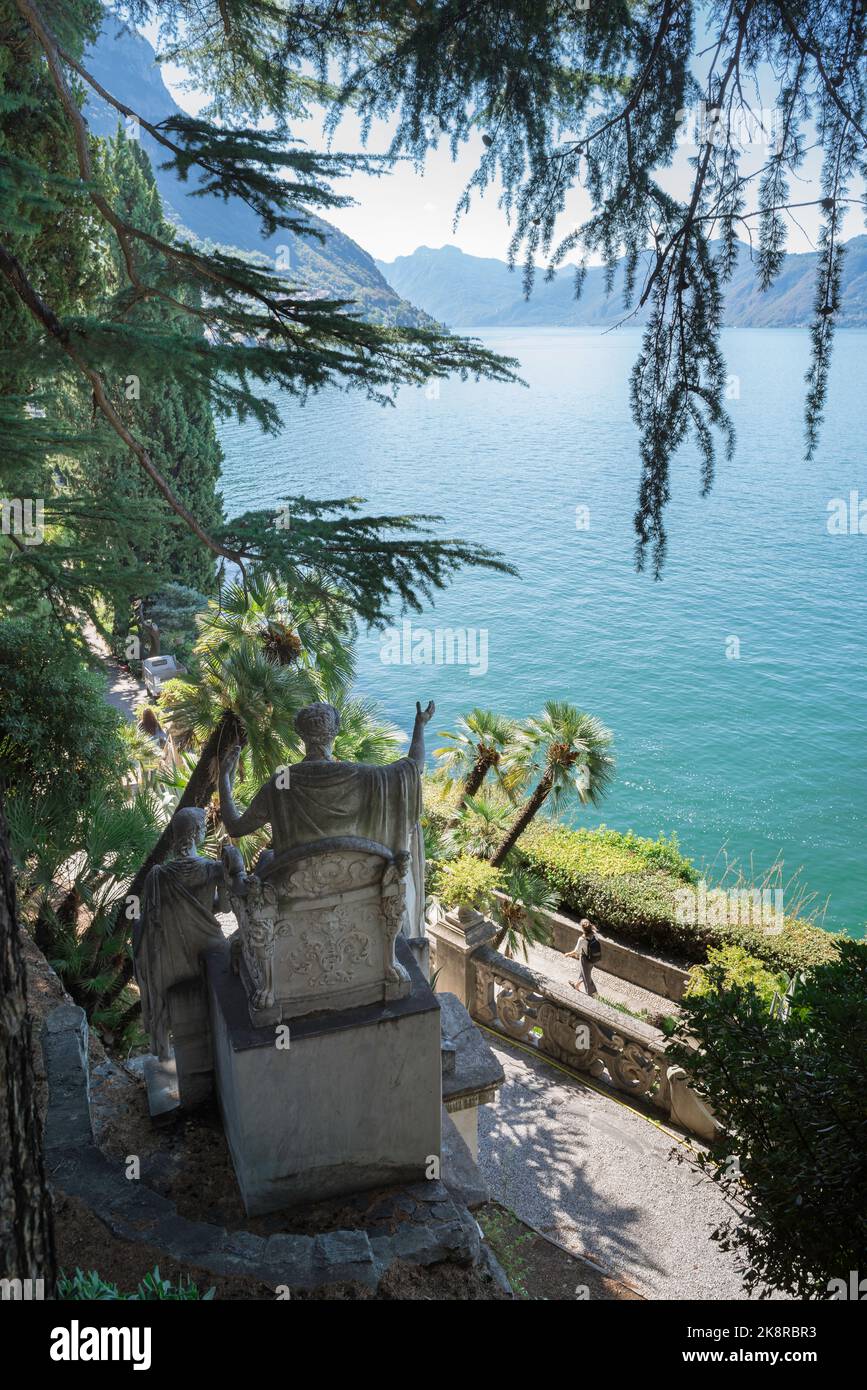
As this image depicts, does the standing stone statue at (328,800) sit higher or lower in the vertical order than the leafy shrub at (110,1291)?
higher

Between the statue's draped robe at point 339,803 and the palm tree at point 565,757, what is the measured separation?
31.9ft

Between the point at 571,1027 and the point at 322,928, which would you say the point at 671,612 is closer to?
the point at 571,1027

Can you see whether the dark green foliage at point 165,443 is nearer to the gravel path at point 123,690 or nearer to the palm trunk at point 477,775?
the gravel path at point 123,690

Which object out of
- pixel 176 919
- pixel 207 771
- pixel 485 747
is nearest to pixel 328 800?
pixel 176 919

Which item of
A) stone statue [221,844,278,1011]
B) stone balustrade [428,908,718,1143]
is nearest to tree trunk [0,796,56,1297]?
stone statue [221,844,278,1011]

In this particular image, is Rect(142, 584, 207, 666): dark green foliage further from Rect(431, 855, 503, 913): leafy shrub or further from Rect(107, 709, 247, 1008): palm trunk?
Rect(107, 709, 247, 1008): palm trunk

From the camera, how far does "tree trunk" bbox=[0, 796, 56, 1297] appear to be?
2891mm

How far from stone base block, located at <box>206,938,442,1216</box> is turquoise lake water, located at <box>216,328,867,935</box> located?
1731cm

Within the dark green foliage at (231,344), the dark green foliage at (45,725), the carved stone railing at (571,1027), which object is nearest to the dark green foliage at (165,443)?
the dark green foliage at (45,725)

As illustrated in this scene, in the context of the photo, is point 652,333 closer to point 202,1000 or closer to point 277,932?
point 277,932

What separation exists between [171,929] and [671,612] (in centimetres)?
5492

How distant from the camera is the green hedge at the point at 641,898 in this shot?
14055 mm

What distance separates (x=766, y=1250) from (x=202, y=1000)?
3389mm
